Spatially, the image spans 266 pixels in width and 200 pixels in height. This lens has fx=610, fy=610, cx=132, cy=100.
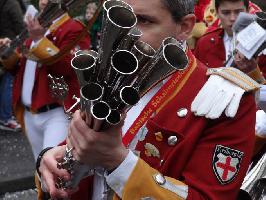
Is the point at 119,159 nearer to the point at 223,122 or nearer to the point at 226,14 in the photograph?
the point at 223,122

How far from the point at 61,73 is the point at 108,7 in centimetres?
262

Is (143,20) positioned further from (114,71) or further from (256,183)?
(256,183)

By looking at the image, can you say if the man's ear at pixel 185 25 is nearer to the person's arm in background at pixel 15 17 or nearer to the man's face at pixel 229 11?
the man's face at pixel 229 11

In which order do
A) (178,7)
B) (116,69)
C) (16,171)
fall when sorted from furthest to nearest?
(16,171)
(178,7)
(116,69)

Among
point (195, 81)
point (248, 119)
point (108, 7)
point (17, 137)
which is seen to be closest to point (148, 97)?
point (195, 81)

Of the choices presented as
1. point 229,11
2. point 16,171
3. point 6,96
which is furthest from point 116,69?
point 6,96

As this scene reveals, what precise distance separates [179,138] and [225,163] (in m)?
0.15

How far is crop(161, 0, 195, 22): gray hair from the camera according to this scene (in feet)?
5.65

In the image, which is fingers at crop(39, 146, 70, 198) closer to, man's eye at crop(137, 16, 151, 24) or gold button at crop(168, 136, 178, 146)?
gold button at crop(168, 136, 178, 146)

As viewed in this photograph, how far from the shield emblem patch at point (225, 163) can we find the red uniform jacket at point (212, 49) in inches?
88.7

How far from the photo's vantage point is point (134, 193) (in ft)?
5.14

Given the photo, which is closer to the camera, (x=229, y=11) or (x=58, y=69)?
(x=58, y=69)

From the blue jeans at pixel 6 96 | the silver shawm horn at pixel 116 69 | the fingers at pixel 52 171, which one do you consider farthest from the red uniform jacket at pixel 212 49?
the blue jeans at pixel 6 96

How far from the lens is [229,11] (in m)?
4.14
